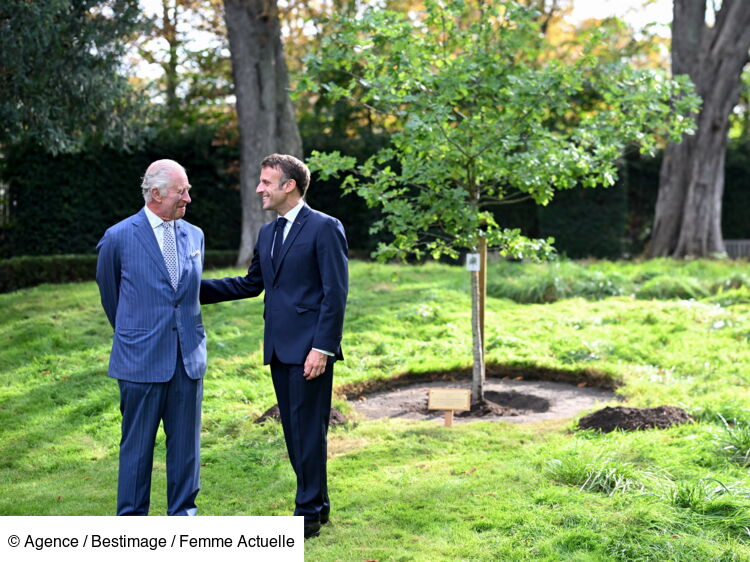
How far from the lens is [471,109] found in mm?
7496

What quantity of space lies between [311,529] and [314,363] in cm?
89

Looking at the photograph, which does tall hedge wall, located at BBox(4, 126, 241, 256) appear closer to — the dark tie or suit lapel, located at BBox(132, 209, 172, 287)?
the dark tie

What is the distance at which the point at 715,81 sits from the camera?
674 inches

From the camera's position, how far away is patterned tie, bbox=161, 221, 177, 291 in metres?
4.00

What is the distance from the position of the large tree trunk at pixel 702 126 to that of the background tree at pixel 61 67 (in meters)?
11.3

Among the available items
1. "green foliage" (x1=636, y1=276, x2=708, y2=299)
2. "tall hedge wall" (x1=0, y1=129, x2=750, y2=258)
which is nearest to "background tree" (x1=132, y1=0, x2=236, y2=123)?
"tall hedge wall" (x1=0, y1=129, x2=750, y2=258)

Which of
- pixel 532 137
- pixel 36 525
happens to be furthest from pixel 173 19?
pixel 36 525

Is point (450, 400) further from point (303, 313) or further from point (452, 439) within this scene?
point (303, 313)

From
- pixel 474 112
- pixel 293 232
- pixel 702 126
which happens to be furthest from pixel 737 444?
pixel 702 126

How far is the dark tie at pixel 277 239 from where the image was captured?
438 cm

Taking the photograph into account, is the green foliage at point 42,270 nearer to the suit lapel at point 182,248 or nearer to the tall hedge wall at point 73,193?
the tall hedge wall at point 73,193

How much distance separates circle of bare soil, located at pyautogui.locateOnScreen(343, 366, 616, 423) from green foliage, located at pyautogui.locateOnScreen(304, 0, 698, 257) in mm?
1414

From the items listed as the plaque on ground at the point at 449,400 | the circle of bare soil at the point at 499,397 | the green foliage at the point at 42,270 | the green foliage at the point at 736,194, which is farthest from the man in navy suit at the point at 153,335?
the green foliage at the point at 736,194

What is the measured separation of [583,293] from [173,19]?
1449cm
